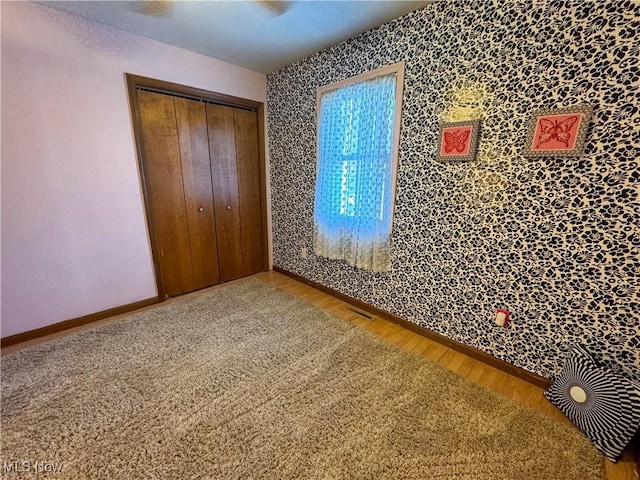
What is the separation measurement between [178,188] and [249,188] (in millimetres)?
842

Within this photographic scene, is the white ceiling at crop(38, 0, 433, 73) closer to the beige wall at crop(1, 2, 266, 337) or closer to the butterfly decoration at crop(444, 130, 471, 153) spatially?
→ the beige wall at crop(1, 2, 266, 337)

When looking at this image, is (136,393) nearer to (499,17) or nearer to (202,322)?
(202,322)

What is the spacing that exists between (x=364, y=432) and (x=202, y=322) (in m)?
1.66

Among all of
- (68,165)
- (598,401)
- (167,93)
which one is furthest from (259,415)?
(167,93)

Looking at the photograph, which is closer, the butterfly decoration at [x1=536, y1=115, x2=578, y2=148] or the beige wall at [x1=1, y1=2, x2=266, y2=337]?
the butterfly decoration at [x1=536, y1=115, x2=578, y2=148]

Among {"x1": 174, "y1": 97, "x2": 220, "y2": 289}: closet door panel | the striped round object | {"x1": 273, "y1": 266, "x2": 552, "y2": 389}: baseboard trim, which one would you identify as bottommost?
{"x1": 273, "y1": 266, "x2": 552, "y2": 389}: baseboard trim

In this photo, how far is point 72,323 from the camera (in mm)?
2295

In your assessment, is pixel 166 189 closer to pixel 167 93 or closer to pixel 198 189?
pixel 198 189

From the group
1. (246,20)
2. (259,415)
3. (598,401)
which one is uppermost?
(246,20)

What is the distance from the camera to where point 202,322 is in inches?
94.0

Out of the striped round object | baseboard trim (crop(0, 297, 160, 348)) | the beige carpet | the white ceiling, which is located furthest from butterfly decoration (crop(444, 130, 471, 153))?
baseboard trim (crop(0, 297, 160, 348))

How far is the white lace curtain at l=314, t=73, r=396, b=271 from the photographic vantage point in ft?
7.33

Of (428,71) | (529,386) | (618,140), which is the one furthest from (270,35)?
(529,386)

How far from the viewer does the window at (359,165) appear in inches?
86.5
